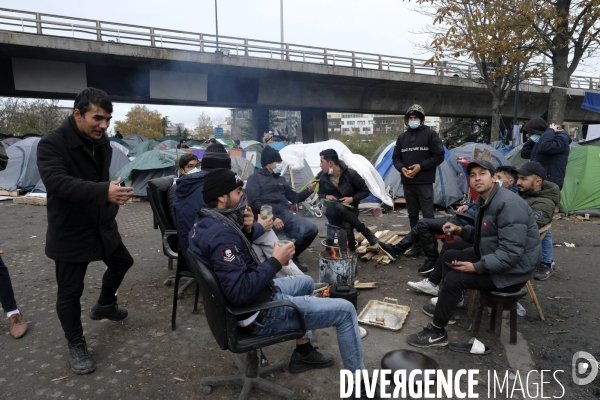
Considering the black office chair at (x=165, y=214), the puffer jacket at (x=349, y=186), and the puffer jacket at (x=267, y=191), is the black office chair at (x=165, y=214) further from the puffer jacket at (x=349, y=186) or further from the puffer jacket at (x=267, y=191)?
the puffer jacket at (x=349, y=186)

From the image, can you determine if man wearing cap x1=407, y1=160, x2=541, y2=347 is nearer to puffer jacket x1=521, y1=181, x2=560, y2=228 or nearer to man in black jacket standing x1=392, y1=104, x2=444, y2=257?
puffer jacket x1=521, y1=181, x2=560, y2=228

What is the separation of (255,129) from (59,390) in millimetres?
22351

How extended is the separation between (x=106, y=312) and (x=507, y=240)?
3.48 meters

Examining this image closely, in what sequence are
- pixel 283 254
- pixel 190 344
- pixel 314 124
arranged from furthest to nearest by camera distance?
1. pixel 314 124
2. pixel 190 344
3. pixel 283 254

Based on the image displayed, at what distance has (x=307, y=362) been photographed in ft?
9.53

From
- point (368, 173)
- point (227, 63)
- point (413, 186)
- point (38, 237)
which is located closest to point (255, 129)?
point (227, 63)

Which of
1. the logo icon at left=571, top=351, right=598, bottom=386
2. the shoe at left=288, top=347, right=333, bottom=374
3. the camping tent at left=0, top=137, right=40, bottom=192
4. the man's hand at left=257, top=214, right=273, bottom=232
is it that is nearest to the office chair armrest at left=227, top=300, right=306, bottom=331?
the shoe at left=288, top=347, right=333, bottom=374

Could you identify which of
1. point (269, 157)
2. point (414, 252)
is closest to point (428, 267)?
point (414, 252)

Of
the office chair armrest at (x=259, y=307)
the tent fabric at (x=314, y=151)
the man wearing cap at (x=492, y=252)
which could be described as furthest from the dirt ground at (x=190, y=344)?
the tent fabric at (x=314, y=151)

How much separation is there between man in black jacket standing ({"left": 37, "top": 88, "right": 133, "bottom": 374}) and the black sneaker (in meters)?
2.53

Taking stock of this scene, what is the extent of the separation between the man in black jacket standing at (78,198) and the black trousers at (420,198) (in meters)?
3.86

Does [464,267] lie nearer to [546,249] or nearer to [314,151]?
[546,249]

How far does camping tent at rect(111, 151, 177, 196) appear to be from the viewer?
36.3ft

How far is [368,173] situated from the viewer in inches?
378
